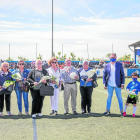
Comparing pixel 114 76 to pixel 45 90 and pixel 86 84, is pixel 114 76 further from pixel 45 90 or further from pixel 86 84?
pixel 45 90

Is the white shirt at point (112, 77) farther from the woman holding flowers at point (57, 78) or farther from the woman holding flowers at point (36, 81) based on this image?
the woman holding flowers at point (36, 81)

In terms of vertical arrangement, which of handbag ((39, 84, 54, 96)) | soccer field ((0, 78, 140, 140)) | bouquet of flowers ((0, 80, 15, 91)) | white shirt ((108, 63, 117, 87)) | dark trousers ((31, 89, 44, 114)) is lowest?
soccer field ((0, 78, 140, 140))

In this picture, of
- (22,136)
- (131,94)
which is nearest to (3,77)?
(22,136)

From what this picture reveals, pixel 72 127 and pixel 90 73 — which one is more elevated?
pixel 90 73

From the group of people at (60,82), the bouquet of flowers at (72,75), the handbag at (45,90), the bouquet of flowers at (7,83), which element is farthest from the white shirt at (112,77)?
the bouquet of flowers at (7,83)

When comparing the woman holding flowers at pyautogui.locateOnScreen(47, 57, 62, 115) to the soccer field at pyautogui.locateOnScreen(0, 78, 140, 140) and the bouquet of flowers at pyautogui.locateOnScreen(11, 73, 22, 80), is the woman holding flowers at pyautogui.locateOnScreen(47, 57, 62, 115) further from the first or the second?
the bouquet of flowers at pyautogui.locateOnScreen(11, 73, 22, 80)

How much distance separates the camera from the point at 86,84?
27.5 feet

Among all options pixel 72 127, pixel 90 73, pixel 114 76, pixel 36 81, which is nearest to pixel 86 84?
pixel 90 73

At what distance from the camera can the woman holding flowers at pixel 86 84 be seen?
8310 mm

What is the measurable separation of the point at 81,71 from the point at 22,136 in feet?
11.5

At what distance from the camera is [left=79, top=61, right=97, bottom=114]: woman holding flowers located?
8310mm

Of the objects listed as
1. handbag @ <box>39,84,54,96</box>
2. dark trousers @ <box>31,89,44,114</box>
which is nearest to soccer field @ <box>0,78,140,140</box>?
dark trousers @ <box>31,89,44,114</box>

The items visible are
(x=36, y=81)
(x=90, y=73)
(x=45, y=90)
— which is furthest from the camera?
(x=90, y=73)

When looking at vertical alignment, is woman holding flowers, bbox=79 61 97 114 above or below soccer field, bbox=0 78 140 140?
above
